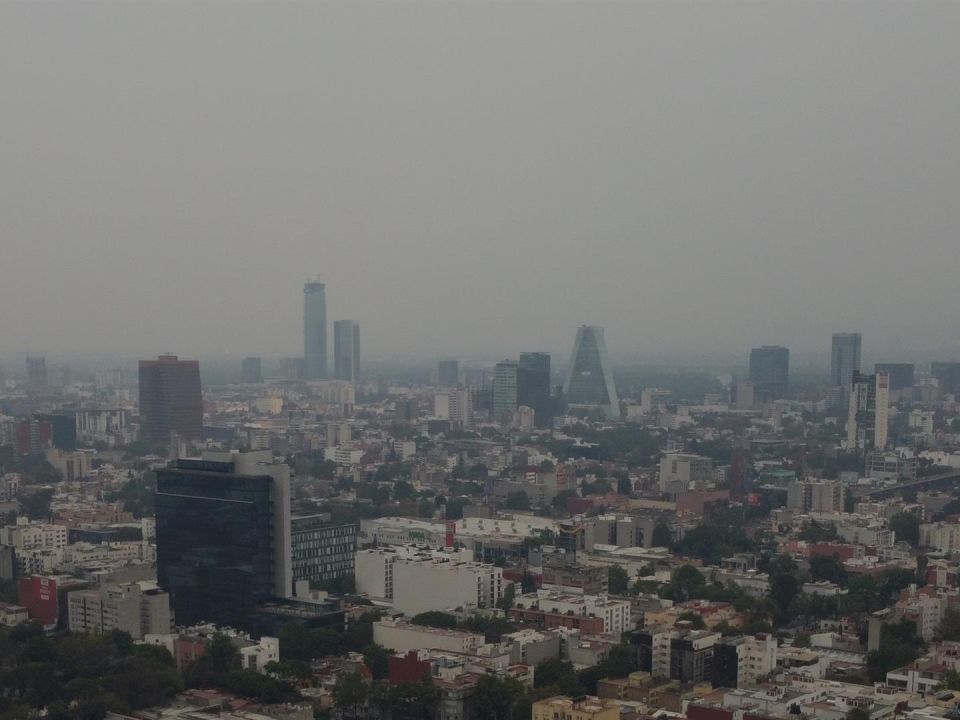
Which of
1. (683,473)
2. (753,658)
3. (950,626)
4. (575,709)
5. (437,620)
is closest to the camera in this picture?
(575,709)

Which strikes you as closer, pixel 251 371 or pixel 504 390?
pixel 251 371

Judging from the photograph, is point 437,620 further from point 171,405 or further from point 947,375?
point 947,375

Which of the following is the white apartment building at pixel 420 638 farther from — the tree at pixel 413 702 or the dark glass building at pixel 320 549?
the dark glass building at pixel 320 549

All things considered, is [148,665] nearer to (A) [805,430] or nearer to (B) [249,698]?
(B) [249,698]

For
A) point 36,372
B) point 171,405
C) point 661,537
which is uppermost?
point 36,372

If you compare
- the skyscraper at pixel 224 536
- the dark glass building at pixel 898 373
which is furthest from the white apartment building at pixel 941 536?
the dark glass building at pixel 898 373

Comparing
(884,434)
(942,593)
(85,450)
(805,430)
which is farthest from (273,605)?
(805,430)

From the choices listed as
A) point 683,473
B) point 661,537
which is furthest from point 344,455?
point 661,537
